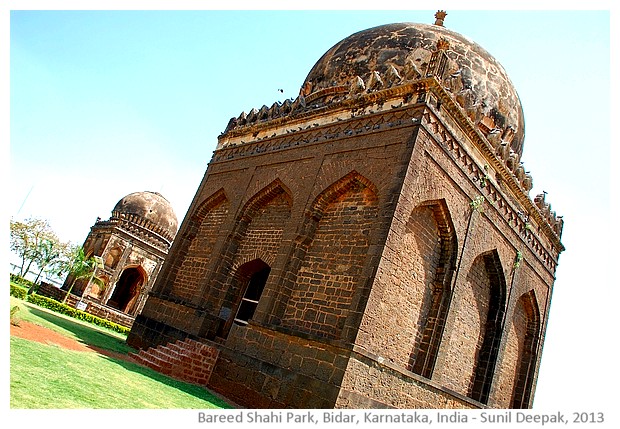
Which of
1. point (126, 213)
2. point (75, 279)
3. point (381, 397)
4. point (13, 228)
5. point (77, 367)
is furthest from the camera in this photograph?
Answer: point (13, 228)

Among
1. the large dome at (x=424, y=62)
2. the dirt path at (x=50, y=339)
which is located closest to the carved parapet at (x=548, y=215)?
the large dome at (x=424, y=62)

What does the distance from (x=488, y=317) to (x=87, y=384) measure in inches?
371

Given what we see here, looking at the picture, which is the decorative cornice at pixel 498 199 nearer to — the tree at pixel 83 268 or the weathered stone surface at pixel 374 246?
the weathered stone surface at pixel 374 246

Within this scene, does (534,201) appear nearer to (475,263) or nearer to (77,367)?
(475,263)

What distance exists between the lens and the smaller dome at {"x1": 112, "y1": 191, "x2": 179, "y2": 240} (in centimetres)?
2806

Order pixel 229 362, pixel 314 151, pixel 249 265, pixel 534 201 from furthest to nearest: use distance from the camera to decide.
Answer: pixel 534 201
pixel 249 265
pixel 314 151
pixel 229 362

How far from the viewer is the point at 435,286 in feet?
34.1

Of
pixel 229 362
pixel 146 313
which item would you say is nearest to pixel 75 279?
pixel 146 313

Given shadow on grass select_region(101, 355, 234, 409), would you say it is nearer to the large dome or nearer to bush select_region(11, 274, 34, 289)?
the large dome

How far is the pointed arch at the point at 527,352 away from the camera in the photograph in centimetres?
1326

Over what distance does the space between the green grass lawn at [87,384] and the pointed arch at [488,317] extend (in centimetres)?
623

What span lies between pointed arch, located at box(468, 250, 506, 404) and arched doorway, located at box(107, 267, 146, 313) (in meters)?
20.9

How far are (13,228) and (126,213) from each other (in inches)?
395

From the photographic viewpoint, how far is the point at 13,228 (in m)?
32.2
